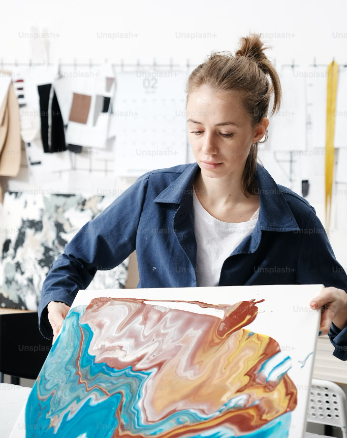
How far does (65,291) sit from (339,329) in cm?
58

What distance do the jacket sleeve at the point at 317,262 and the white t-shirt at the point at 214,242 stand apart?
0.13m

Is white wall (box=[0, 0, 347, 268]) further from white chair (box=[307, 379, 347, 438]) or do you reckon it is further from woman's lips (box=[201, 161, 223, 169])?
woman's lips (box=[201, 161, 223, 169])

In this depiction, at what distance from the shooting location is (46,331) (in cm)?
115

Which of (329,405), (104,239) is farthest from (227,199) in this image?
(329,405)

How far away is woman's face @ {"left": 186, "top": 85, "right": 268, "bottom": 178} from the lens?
105cm

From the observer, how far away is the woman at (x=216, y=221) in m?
1.07

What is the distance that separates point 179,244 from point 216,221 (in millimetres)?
102

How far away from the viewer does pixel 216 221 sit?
116cm

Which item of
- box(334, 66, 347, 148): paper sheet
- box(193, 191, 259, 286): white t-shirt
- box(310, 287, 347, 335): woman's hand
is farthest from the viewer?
box(334, 66, 347, 148): paper sheet

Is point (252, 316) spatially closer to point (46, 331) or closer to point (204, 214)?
point (204, 214)

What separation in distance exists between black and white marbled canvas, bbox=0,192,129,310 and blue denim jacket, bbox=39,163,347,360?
2.90 feet

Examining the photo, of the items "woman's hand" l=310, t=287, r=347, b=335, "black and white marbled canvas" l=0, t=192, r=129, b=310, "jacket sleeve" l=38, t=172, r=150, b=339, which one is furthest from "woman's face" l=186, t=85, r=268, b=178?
"black and white marbled canvas" l=0, t=192, r=129, b=310

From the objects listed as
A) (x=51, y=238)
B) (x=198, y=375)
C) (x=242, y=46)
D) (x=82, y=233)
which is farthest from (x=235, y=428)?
(x=51, y=238)

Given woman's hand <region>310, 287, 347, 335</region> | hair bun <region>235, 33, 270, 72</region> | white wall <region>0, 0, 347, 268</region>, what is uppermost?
white wall <region>0, 0, 347, 268</region>
